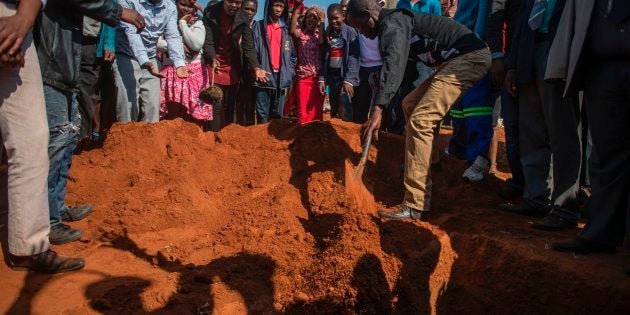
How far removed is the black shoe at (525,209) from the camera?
3.09 metres

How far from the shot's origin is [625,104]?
7.47 ft

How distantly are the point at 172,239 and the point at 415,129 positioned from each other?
1.84 meters

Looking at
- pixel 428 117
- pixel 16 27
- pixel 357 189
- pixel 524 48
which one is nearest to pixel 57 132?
pixel 16 27

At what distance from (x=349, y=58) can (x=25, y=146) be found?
4.05 m

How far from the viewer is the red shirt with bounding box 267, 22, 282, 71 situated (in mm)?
5444

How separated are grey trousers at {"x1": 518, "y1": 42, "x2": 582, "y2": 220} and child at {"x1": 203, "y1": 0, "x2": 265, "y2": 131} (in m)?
3.07

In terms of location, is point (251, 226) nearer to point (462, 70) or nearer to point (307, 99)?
point (462, 70)

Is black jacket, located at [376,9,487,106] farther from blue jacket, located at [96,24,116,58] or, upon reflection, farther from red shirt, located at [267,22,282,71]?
blue jacket, located at [96,24,116,58]

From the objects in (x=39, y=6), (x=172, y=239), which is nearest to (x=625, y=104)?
(x=172, y=239)

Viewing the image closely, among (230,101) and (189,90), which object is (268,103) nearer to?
(230,101)

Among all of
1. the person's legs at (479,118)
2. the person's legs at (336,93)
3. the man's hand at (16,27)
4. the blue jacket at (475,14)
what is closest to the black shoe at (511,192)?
the person's legs at (479,118)

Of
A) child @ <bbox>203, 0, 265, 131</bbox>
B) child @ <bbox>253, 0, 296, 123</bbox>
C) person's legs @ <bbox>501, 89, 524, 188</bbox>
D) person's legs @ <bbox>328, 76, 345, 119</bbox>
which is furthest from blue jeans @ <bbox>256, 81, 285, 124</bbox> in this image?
person's legs @ <bbox>501, 89, 524, 188</bbox>

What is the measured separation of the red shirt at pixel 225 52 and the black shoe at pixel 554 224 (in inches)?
151

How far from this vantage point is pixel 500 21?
11.4 feet
